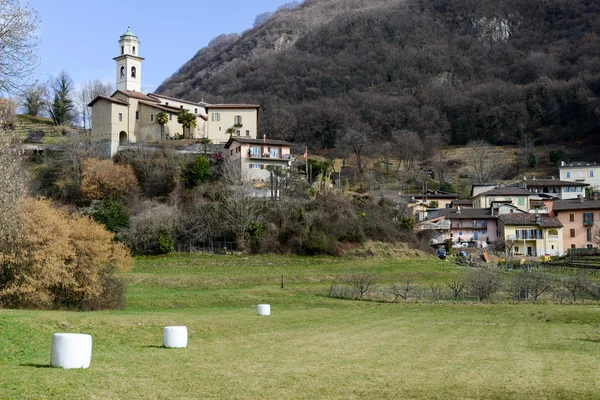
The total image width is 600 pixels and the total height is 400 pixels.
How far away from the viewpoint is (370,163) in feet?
370

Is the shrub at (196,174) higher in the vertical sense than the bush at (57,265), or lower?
higher

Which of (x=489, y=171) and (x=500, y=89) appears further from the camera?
(x=500, y=89)

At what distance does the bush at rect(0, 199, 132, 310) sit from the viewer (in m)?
26.5

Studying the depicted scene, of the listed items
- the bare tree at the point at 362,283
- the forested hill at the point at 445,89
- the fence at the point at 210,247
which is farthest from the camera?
the forested hill at the point at 445,89

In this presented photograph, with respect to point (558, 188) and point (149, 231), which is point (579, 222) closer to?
point (558, 188)

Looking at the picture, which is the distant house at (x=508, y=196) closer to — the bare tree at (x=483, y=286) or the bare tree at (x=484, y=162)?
the bare tree at (x=484, y=162)

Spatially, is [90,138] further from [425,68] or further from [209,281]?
[425,68]

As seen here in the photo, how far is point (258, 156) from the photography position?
68375 millimetres

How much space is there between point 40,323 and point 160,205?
39.0m

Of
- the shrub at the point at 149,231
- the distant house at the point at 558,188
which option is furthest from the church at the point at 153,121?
the distant house at the point at 558,188

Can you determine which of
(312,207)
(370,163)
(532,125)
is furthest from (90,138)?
(532,125)

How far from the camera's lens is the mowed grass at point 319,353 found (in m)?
10.8

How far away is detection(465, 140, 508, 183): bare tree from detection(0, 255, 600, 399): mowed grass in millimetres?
79322

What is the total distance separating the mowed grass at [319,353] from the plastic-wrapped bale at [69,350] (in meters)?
0.23
